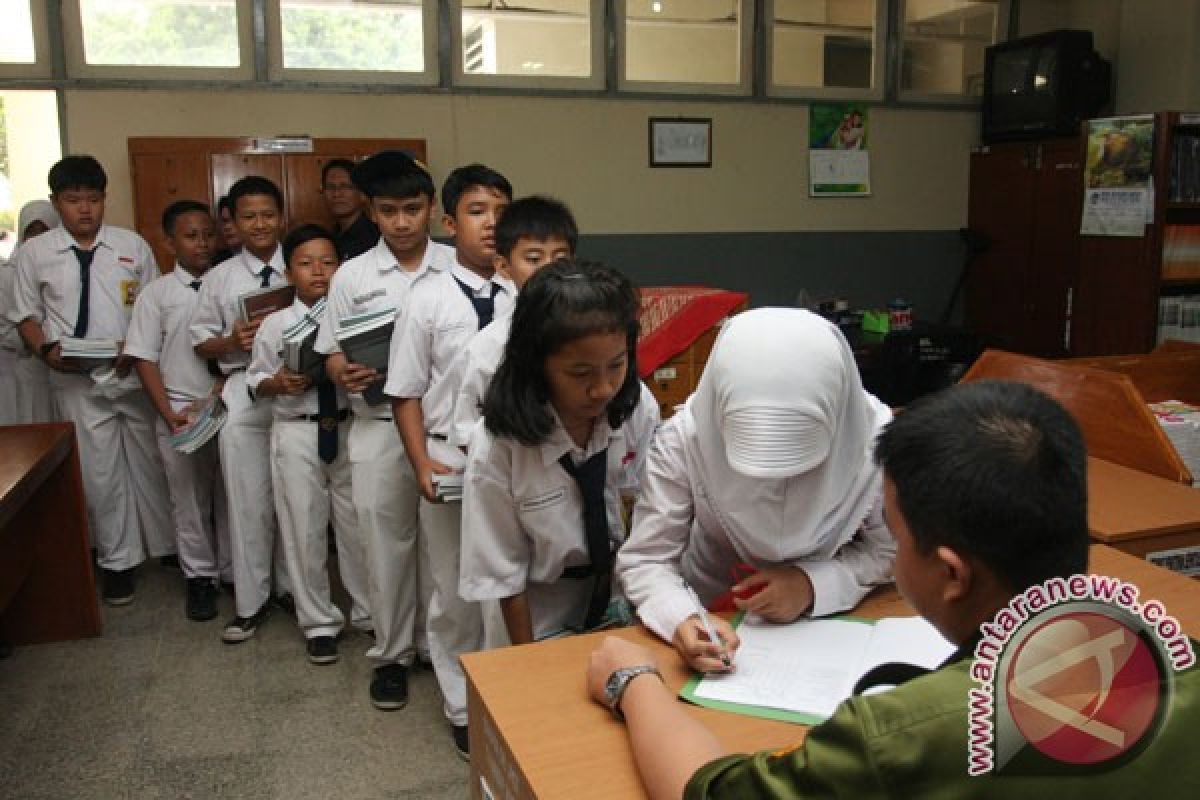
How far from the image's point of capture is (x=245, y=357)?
3.49m

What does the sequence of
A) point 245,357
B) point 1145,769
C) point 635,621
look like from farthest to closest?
point 245,357, point 635,621, point 1145,769

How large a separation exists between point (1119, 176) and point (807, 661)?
442cm

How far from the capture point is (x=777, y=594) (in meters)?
1.48

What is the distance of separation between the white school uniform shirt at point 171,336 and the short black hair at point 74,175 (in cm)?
44

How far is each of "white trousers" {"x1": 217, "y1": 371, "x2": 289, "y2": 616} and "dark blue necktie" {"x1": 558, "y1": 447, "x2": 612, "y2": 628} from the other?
6.23ft

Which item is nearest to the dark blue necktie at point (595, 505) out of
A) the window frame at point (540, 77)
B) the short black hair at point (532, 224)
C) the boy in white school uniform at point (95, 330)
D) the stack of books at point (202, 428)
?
the short black hair at point (532, 224)

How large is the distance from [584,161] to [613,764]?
4.44 m

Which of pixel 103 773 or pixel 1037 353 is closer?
pixel 103 773

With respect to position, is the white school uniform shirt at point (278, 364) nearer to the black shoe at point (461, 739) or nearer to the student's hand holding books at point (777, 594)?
the black shoe at point (461, 739)

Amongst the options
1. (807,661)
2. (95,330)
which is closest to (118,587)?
(95,330)

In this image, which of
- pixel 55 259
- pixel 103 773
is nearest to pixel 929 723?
pixel 103 773

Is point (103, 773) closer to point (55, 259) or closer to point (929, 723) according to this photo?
point (55, 259)

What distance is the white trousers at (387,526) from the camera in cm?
285

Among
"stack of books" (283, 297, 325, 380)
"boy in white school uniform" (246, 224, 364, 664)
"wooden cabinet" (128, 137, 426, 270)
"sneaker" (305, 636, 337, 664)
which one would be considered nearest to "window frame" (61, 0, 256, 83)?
"wooden cabinet" (128, 137, 426, 270)
